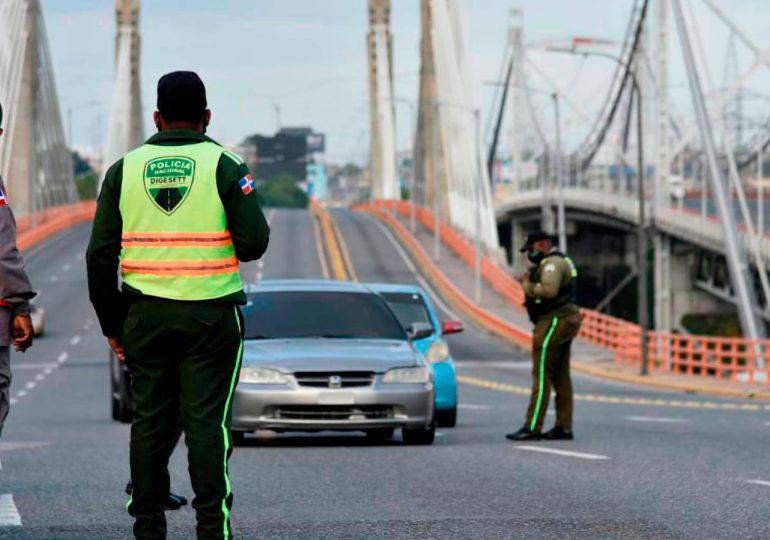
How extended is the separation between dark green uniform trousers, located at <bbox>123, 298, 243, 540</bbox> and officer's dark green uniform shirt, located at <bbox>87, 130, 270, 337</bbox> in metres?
0.11

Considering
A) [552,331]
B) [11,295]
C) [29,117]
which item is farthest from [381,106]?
[11,295]

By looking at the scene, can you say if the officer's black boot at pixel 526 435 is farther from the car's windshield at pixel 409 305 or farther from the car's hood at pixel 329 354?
the car's windshield at pixel 409 305

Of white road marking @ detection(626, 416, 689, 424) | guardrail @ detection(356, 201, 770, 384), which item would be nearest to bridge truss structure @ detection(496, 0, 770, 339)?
guardrail @ detection(356, 201, 770, 384)

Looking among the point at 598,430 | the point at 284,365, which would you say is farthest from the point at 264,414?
the point at 598,430

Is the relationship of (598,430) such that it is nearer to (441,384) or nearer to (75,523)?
(441,384)

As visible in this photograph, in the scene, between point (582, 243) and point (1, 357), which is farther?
point (582, 243)

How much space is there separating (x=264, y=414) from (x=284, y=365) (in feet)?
1.32

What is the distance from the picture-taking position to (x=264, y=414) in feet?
47.1

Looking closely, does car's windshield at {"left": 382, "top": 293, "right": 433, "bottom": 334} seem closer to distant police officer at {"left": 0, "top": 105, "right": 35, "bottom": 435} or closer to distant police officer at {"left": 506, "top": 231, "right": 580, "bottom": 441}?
distant police officer at {"left": 506, "top": 231, "right": 580, "bottom": 441}

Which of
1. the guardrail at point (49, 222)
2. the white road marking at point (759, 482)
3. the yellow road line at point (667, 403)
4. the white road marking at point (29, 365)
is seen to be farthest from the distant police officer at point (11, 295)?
the guardrail at point (49, 222)

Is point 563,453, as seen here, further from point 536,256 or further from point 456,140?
point 456,140

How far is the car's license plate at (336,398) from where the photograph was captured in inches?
562

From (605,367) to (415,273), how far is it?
121 feet

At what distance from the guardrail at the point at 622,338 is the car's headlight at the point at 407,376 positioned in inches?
826
